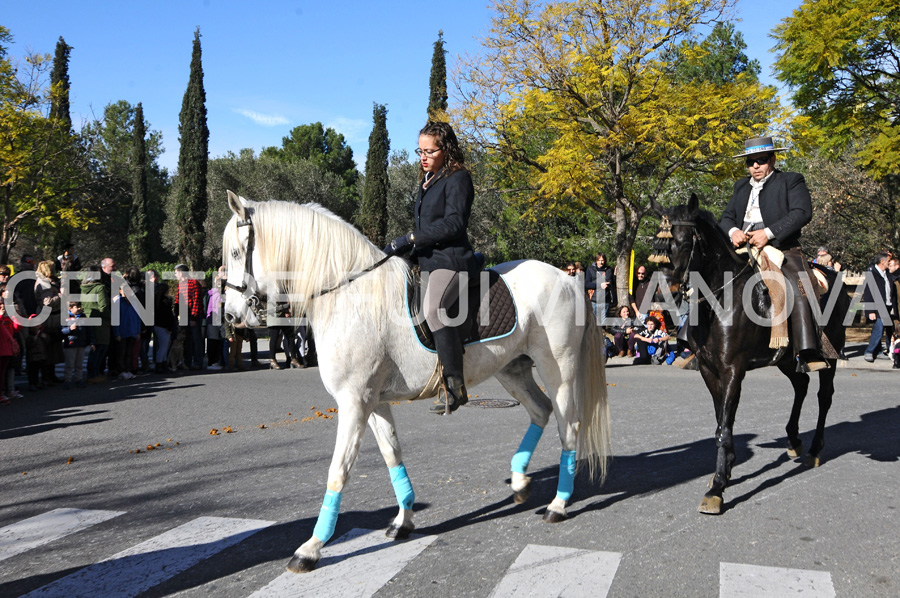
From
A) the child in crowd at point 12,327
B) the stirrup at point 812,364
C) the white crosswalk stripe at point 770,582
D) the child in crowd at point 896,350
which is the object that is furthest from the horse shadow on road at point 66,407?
the child in crowd at point 896,350

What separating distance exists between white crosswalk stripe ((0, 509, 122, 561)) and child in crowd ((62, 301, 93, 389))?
24.9ft

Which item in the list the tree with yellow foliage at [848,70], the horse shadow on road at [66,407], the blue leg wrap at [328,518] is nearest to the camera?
the blue leg wrap at [328,518]

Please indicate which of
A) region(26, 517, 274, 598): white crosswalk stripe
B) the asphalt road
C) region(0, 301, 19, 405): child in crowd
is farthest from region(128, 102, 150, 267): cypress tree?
region(26, 517, 274, 598): white crosswalk stripe

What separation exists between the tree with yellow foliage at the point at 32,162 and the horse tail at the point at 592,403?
2511 cm

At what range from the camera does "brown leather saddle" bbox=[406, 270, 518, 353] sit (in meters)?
4.46

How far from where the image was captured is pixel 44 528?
4.69 m

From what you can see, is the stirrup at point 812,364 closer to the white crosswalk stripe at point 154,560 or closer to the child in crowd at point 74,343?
the white crosswalk stripe at point 154,560

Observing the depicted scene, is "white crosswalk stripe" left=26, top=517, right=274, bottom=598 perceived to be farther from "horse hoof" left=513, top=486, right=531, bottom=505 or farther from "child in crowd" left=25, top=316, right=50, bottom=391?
"child in crowd" left=25, top=316, right=50, bottom=391

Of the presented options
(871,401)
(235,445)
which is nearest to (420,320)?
(235,445)

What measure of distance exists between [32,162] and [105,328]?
1731cm

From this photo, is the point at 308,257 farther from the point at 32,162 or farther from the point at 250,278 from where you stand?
the point at 32,162

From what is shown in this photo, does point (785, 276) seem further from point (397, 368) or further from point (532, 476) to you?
point (397, 368)

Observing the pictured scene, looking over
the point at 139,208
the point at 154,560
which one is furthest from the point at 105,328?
the point at 139,208

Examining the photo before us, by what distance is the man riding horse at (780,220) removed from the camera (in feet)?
Answer: 18.1
